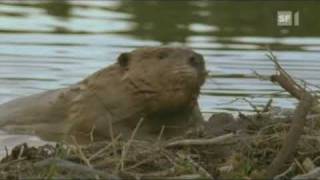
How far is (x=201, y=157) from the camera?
7.02m

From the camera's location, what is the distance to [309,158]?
6.75 metres

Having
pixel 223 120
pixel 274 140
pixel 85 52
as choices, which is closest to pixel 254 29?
pixel 85 52

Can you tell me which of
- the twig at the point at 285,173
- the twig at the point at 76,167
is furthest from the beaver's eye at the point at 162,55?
the twig at the point at 76,167

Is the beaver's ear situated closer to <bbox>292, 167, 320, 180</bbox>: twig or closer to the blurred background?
the blurred background

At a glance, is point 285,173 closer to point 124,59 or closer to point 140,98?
point 140,98

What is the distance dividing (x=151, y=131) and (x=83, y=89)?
69cm

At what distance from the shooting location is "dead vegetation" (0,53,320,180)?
621cm

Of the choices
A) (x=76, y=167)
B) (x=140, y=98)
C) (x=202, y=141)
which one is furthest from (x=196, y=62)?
(x=76, y=167)

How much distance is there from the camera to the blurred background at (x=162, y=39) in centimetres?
1241

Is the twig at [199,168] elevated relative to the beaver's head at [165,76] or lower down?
elevated

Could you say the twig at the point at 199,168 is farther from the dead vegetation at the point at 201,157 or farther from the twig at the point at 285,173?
the twig at the point at 285,173

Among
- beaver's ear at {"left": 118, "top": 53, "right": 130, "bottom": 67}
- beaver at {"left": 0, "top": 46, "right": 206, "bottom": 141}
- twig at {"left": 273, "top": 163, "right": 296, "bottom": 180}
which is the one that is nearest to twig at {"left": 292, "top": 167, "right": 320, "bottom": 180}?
twig at {"left": 273, "top": 163, "right": 296, "bottom": 180}

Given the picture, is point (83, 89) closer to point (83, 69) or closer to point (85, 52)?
point (83, 69)

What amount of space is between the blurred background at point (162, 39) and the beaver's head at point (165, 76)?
1.40 m
